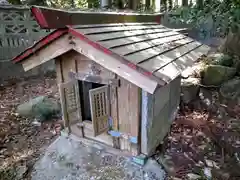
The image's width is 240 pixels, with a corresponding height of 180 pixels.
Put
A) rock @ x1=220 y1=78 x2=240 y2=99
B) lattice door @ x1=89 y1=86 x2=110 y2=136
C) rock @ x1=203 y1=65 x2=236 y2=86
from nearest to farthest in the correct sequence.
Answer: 1. lattice door @ x1=89 y1=86 x2=110 y2=136
2. rock @ x1=220 y1=78 x2=240 y2=99
3. rock @ x1=203 y1=65 x2=236 y2=86

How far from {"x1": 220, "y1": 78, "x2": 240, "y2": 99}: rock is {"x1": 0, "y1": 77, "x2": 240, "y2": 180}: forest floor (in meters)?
0.31

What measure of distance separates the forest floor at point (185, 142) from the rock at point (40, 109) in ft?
0.64

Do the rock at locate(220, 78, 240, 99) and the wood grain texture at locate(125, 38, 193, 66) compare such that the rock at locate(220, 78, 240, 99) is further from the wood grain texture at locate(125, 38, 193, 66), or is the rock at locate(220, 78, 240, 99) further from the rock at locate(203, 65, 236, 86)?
the wood grain texture at locate(125, 38, 193, 66)

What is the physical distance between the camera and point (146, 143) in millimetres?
3451

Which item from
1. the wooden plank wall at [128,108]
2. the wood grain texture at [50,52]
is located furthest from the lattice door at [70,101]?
the wooden plank wall at [128,108]

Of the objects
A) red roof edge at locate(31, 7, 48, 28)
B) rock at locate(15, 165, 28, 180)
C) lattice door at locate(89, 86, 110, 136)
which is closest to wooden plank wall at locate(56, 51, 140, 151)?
lattice door at locate(89, 86, 110, 136)

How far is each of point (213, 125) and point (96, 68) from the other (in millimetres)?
3800

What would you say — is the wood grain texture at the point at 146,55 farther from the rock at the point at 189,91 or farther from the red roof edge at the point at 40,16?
the rock at the point at 189,91

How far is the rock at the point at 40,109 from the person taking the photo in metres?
5.61

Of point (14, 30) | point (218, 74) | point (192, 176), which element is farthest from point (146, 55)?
point (14, 30)

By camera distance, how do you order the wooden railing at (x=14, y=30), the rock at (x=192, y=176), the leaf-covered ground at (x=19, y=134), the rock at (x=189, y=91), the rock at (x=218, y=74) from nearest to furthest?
the rock at (x=192, y=176) → the leaf-covered ground at (x=19, y=134) → the rock at (x=189, y=91) → the rock at (x=218, y=74) → the wooden railing at (x=14, y=30)

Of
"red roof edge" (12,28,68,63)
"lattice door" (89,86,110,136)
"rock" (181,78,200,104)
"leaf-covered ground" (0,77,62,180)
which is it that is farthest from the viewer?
"rock" (181,78,200,104)

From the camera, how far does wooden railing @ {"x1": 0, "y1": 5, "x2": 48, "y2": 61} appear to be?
7.68 metres

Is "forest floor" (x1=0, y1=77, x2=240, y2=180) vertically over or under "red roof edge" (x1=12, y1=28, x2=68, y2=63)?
under
